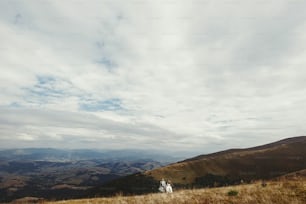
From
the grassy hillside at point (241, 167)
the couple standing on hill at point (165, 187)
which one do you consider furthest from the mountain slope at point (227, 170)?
the couple standing on hill at point (165, 187)

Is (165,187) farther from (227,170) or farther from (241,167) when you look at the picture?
(241,167)

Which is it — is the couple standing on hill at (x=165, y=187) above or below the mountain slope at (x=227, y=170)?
below

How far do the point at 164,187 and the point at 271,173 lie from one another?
5456 inches

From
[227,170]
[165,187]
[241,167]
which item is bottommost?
[165,187]

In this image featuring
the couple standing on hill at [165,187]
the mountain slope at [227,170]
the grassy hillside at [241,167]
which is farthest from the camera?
the grassy hillside at [241,167]

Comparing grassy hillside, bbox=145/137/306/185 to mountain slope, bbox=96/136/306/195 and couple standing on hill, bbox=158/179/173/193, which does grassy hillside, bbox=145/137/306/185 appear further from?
couple standing on hill, bbox=158/179/173/193

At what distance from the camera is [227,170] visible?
159 meters

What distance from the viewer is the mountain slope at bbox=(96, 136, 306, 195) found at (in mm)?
145675

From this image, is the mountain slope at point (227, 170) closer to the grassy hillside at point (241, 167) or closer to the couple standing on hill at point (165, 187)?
the grassy hillside at point (241, 167)

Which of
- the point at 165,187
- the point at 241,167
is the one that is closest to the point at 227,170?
the point at 241,167

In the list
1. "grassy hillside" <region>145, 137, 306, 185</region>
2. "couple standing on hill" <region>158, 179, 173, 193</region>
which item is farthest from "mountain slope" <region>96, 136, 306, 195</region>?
"couple standing on hill" <region>158, 179, 173, 193</region>

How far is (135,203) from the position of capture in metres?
14.2

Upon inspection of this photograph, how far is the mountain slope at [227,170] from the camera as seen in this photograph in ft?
478

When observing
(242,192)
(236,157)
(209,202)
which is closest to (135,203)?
(209,202)
